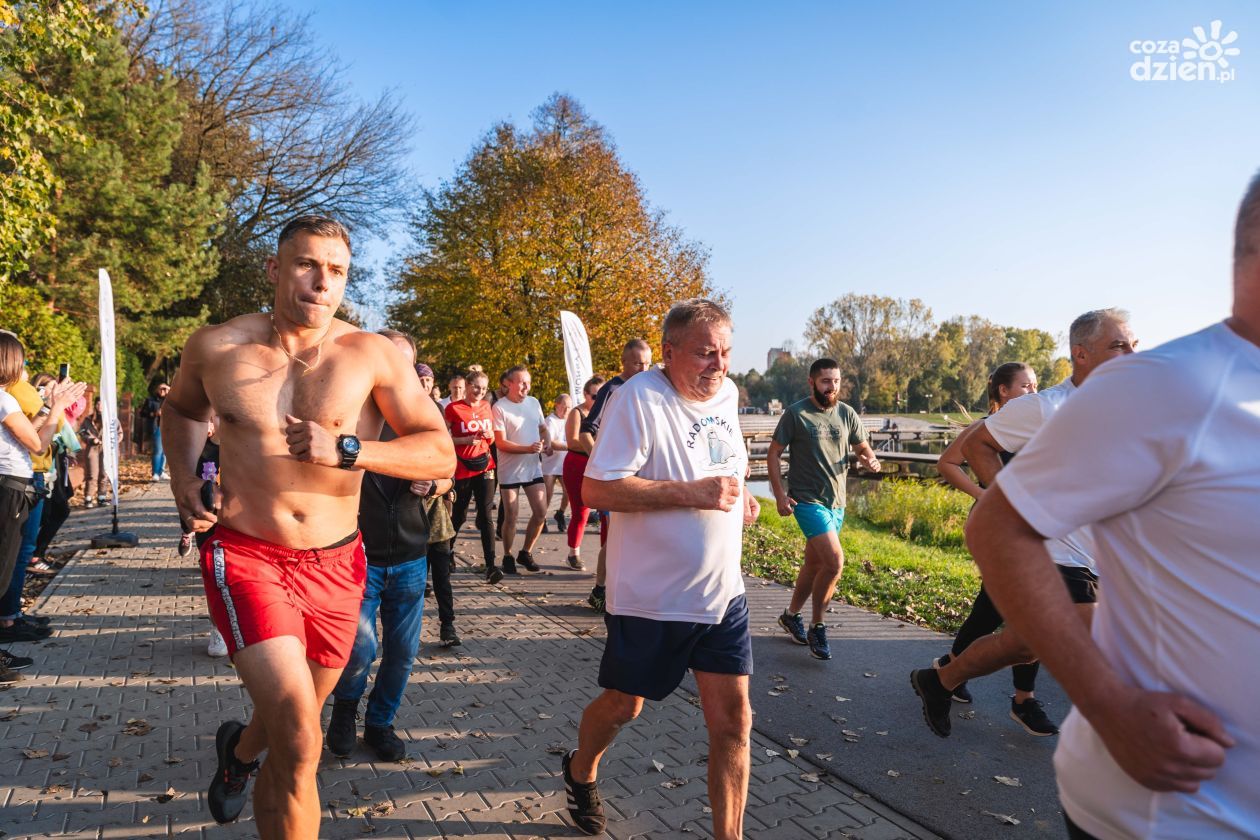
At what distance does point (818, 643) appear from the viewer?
621 centimetres

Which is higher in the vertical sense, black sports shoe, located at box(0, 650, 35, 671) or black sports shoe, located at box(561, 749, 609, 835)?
black sports shoe, located at box(0, 650, 35, 671)

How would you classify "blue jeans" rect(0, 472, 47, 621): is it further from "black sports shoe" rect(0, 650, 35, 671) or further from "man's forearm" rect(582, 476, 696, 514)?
"man's forearm" rect(582, 476, 696, 514)

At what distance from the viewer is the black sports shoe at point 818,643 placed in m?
6.18

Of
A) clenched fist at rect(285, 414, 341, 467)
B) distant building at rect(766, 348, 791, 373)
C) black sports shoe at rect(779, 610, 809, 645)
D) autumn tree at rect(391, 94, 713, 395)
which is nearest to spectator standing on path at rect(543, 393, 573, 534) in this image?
black sports shoe at rect(779, 610, 809, 645)

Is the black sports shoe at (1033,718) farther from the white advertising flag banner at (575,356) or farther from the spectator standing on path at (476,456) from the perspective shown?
the white advertising flag banner at (575,356)

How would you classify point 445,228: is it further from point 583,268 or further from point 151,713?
point 151,713

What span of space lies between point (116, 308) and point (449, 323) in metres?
11.0

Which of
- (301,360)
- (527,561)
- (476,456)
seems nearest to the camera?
(301,360)

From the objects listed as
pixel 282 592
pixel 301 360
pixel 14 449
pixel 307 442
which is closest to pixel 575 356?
pixel 14 449

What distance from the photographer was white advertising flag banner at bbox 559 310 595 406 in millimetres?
11047

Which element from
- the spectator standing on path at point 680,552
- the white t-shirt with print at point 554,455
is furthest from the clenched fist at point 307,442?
the white t-shirt with print at point 554,455

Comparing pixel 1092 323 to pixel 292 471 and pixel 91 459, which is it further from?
pixel 91 459

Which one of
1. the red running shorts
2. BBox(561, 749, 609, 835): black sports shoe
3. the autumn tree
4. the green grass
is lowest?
the green grass

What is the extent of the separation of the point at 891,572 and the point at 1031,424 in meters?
5.93
